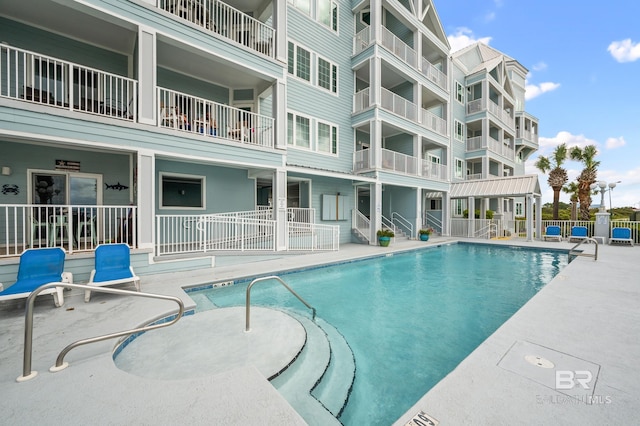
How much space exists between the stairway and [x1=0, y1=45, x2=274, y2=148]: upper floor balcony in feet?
22.3

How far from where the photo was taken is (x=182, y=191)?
9.92 metres

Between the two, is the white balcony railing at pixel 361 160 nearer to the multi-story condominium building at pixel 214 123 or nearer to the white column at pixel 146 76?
the multi-story condominium building at pixel 214 123

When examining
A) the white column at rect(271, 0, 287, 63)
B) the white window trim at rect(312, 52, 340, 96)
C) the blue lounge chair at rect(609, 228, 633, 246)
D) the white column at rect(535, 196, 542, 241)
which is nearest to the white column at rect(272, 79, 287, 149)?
the white column at rect(271, 0, 287, 63)

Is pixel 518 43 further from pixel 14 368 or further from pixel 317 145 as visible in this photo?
pixel 14 368

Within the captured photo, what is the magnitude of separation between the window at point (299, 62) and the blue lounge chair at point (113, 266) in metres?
10.3

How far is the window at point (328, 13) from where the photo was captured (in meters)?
13.4

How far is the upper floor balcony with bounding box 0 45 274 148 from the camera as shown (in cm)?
617

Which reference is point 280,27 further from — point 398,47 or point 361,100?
point 398,47

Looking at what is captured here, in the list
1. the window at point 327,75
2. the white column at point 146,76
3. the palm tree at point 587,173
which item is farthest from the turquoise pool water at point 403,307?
the palm tree at point 587,173

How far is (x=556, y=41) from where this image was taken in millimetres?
26906

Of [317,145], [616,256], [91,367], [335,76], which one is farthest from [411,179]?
[91,367]

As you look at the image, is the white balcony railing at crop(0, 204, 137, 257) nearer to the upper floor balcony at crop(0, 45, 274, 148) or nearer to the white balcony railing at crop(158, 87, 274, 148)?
the upper floor balcony at crop(0, 45, 274, 148)

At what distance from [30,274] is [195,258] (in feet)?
10.9

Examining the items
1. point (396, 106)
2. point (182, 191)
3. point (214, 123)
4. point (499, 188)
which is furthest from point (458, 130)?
point (182, 191)
